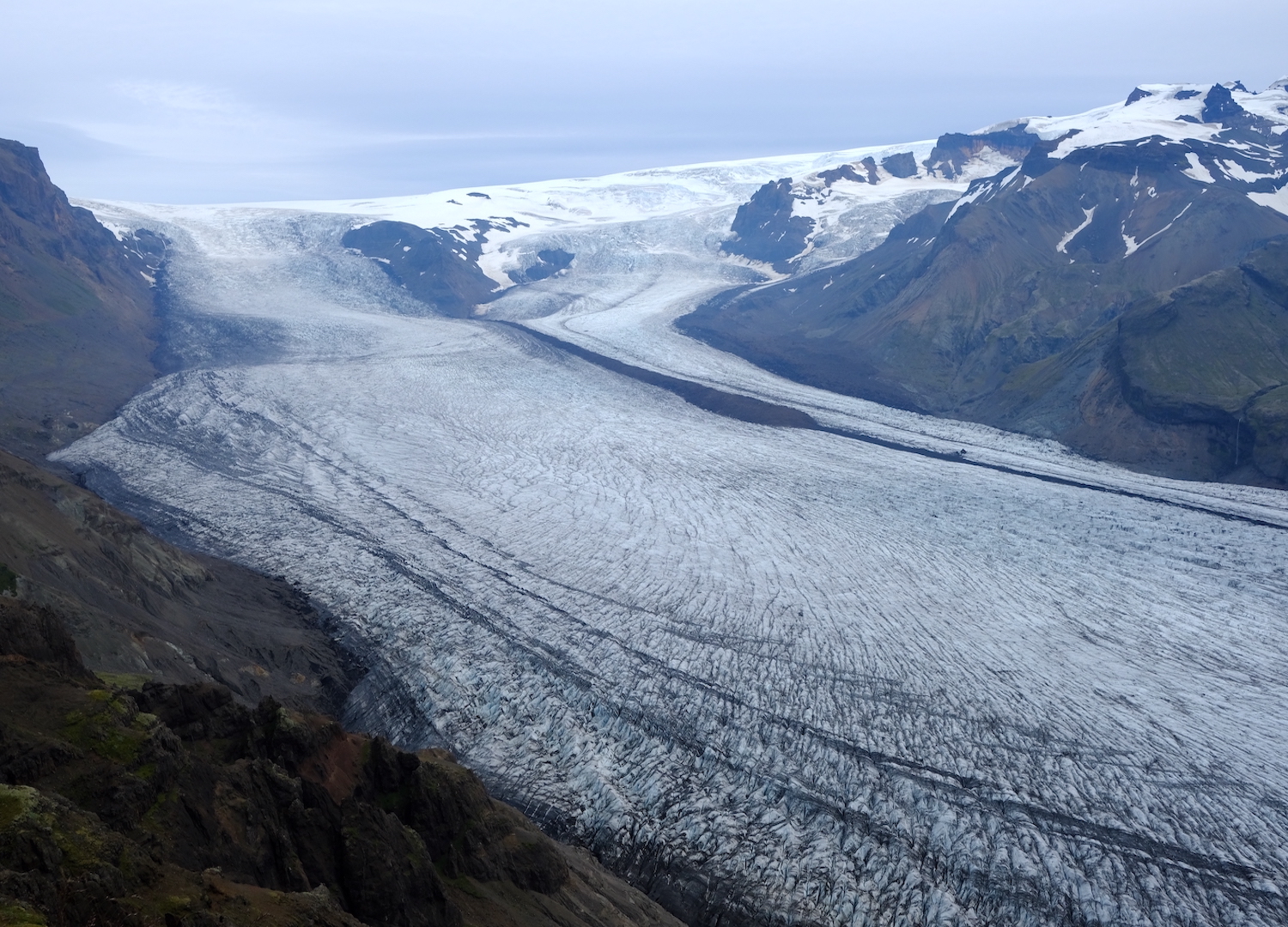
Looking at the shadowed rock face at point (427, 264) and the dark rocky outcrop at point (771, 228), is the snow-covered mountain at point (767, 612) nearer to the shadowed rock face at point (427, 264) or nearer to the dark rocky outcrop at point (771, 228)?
the shadowed rock face at point (427, 264)

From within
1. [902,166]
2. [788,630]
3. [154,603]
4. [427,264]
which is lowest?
[788,630]

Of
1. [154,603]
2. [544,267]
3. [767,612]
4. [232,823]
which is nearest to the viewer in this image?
[232,823]

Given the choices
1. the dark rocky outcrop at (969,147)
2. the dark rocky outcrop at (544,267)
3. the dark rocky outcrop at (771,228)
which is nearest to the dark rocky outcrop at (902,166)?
the dark rocky outcrop at (969,147)

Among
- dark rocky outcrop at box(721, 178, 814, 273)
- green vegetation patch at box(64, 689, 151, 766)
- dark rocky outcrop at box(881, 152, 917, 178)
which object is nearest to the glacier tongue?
green vegetation patch at box(64, 689, 151, 766)

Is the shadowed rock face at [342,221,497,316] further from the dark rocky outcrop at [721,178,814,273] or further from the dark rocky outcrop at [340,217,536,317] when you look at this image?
the dark rocky outcrop at [721,178,814,273]

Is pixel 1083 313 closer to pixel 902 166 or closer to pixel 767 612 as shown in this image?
pixel 767 612

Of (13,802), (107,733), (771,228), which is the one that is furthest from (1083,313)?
(13,802)
